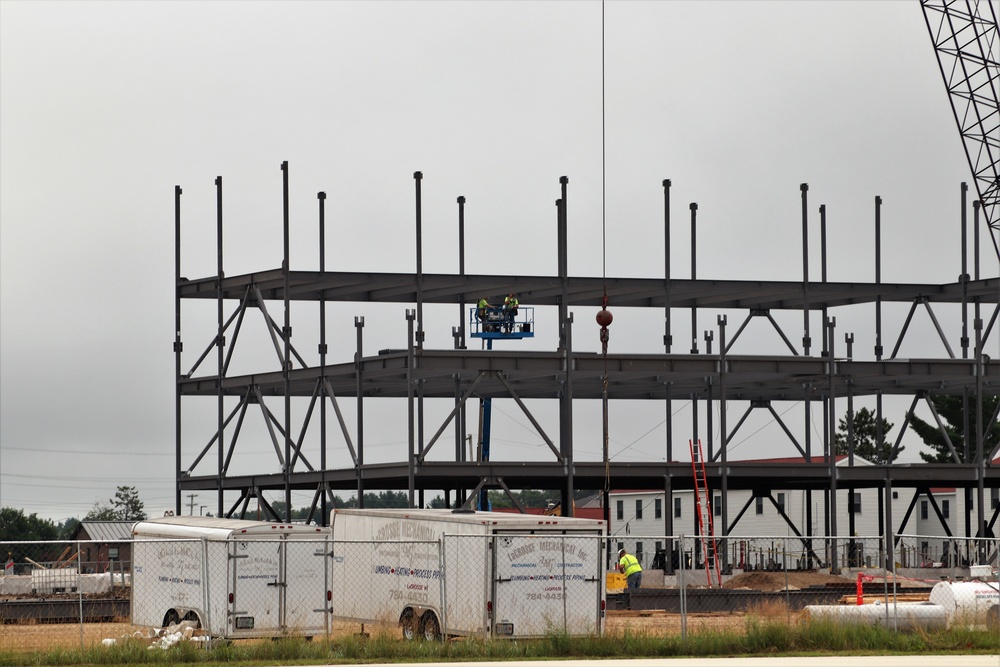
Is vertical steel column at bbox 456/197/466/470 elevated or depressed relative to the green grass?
elevated

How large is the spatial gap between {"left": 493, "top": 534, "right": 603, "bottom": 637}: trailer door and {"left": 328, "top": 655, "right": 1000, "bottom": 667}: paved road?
353 centimetres

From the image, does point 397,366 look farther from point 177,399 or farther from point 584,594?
point 584,594

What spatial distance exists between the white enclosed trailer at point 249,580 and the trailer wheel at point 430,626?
178 cm

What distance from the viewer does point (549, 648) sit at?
2327 centimetres

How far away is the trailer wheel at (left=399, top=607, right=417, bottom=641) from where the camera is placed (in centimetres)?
2720

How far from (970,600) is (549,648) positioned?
9106mm

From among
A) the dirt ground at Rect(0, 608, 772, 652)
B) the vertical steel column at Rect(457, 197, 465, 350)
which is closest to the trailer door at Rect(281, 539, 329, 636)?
the dirt ground at Rect(0, 608, 772, 652)

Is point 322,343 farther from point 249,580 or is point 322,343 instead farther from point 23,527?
point 23,527

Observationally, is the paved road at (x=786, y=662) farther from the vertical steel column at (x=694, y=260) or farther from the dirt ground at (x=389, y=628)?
the vertical steel column at (x=694, y=260)

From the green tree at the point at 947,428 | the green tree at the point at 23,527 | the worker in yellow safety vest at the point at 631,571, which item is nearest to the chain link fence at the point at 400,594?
the worker in yellow safety vest at the point at 631,571

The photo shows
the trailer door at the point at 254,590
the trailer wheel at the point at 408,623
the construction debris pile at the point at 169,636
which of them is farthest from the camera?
the trailer wheel at the point at 408,623

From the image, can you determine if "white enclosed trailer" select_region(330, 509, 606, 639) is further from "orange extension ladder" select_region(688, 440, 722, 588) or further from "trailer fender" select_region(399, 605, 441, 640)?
"orange extension ladder" select_region(688, 440, 722, 588)

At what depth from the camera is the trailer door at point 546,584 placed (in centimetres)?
2569

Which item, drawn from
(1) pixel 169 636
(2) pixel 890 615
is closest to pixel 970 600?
(2) pixel 890 615
